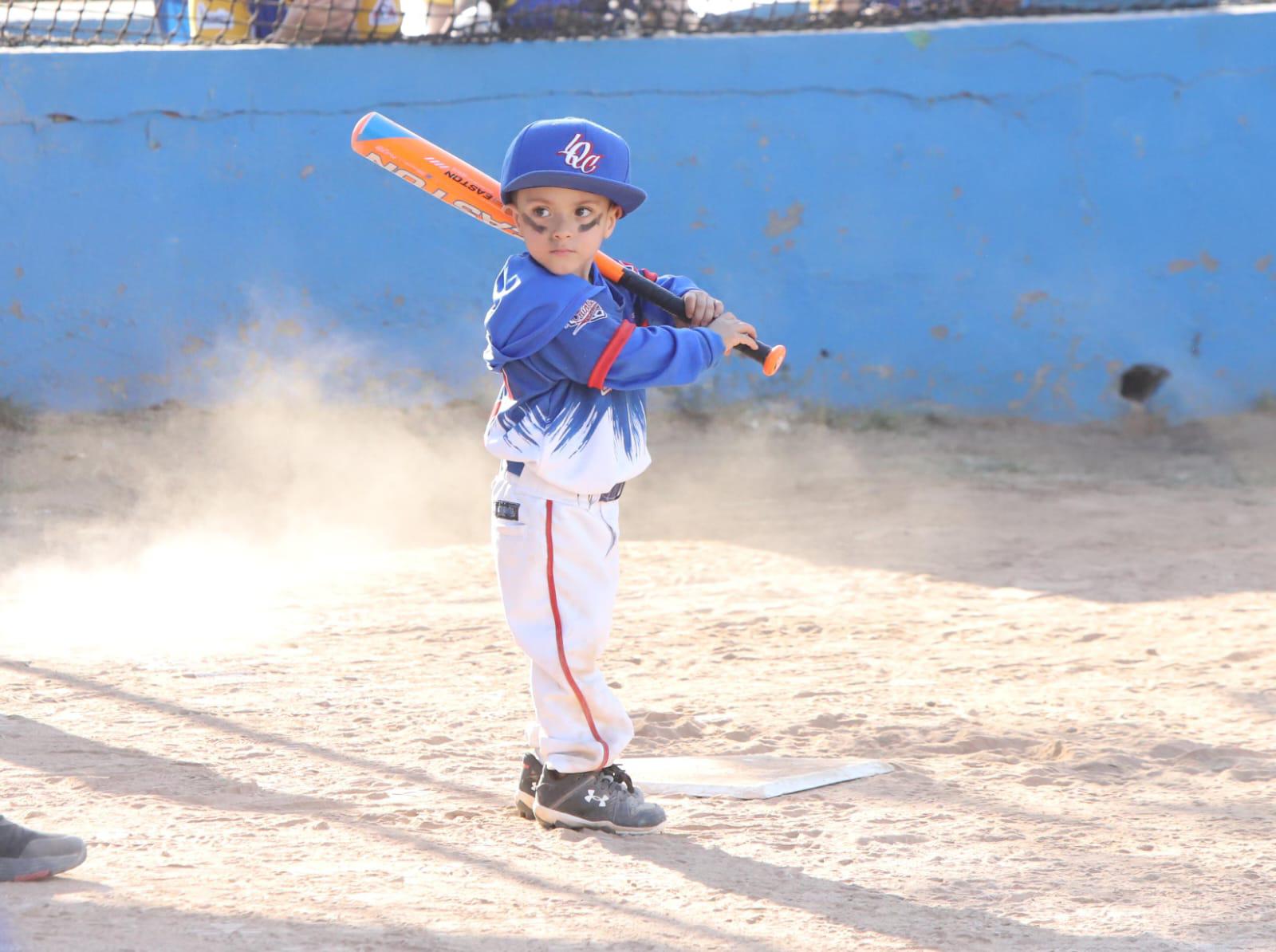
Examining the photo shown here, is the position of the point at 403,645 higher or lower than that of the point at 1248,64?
lower

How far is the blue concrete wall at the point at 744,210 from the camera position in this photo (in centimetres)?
703

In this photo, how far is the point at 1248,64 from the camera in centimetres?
726

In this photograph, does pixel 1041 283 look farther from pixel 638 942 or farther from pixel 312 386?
pixel 638 942

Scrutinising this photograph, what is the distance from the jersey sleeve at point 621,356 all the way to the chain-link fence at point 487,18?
4749 millimetres

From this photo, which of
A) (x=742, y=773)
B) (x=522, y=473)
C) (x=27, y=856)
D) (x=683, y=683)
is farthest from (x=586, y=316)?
(x=683, y=683)

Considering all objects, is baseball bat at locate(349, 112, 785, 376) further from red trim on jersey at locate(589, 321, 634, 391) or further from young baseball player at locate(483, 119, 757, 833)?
red trim on jersey at locate(589, 321, 634, 391)

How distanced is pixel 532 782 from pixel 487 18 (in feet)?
16.5

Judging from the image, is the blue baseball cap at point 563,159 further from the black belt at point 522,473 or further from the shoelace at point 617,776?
the shoelace at point 617,776

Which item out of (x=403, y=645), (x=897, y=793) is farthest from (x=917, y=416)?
(x=897, y=793)

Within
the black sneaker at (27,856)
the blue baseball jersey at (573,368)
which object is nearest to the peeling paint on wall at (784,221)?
the blue baseball jersey at (573,368)

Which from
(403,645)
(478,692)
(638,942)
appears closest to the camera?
(638,942)

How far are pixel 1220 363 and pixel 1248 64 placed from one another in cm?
143

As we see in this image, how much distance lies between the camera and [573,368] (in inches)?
112

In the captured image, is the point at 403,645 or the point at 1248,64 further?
the point at 1248,64
